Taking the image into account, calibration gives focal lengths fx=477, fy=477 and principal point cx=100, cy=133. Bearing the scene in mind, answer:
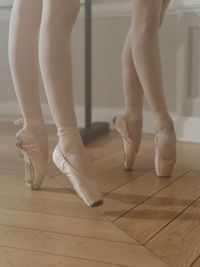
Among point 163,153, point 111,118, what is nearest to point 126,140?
point 163,153

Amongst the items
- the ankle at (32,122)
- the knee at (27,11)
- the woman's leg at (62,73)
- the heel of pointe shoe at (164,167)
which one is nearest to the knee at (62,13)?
the woman's leg at (62,73)

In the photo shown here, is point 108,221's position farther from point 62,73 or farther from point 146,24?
point 146,24

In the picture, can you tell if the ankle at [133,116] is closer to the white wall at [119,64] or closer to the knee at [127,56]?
the knee at [127,56]

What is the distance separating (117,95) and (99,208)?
1117mm

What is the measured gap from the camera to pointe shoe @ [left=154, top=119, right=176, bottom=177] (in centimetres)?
132

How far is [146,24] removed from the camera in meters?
1.30

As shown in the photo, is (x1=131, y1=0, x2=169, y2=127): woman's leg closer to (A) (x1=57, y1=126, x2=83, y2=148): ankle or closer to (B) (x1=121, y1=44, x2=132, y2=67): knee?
(B) (x1=121, y1=44, x2=132, y2=67): knee

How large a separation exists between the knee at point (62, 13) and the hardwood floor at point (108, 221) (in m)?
0.42

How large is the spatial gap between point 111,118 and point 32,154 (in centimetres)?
100

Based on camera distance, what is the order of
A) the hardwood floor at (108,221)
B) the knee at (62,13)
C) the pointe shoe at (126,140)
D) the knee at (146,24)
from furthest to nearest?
the pointe shoe at (126,140), the knee at (146,24), the knee at (62,13), the hardwood floor at (108,221)

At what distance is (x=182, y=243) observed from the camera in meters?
0.89

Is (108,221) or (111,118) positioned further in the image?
(111,118)

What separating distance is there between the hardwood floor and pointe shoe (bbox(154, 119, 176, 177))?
0.08ft

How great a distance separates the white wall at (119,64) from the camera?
189 cm
